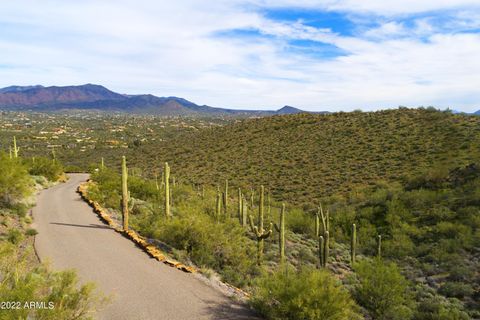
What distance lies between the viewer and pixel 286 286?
842 cm

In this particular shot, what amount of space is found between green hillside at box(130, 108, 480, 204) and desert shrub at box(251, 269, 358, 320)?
1003 inches

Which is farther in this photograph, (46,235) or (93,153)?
(93,153)

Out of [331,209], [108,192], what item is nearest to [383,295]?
[108,192]

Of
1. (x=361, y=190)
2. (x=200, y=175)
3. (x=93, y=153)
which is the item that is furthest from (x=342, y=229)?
(x=93, y=153)

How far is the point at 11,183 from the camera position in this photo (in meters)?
18.0

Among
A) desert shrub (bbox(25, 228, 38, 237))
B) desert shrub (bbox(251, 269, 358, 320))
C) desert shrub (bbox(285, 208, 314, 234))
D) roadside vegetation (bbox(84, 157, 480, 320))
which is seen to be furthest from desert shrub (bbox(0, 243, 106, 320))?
→ desert shrub (bbox(285, 208, 314, 234))

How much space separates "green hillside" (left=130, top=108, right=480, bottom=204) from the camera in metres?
37.1

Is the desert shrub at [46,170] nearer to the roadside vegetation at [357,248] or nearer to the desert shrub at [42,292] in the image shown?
the roadside vegetation at [357,248]

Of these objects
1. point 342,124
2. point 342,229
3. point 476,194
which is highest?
point 342,124

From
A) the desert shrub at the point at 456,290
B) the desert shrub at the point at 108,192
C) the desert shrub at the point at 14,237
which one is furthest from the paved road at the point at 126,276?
the desert shrub at the point at 456,290

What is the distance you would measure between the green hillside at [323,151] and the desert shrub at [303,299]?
83.6 feet

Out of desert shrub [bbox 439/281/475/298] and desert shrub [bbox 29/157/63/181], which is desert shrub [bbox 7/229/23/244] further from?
desert shrub [bbox 29/157/63/181]

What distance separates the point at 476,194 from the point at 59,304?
27102mm

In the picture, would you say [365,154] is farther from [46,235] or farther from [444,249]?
[46,235]
